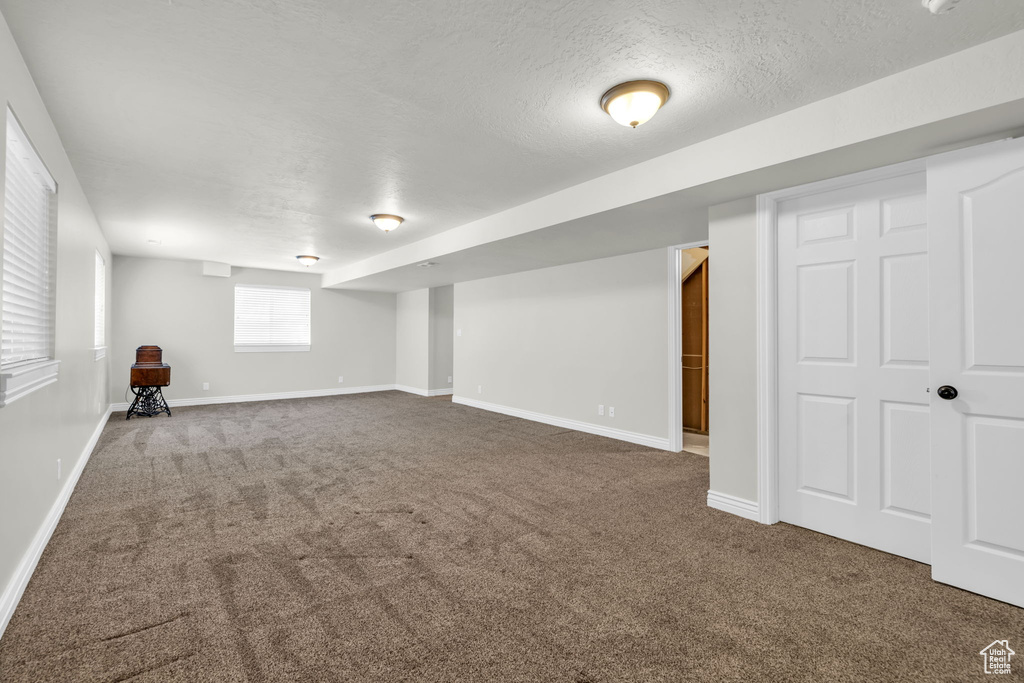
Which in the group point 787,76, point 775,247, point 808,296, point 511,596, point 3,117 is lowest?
point 511,596

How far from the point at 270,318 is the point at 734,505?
26.3ft

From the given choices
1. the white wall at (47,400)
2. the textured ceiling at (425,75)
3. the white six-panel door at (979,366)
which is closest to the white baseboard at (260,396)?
the white wall at (47,400)

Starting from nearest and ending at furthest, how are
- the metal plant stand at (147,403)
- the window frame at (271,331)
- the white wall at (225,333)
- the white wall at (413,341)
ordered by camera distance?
the metal plant stand at (147,403) → the white wall at (225,333) → the window frame at (271,331) → the white wall at (413,341)

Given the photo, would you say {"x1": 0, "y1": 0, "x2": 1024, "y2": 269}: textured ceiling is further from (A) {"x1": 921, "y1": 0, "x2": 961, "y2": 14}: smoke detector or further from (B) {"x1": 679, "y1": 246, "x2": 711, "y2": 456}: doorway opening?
(B) {"x1": 679, "y1": 246, "x2": 711, "y2": 456}: doorway opening

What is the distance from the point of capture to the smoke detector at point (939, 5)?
1.63m

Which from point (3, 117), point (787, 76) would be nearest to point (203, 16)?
point (3, 117)

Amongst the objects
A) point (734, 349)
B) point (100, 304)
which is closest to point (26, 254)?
point (734, 349)

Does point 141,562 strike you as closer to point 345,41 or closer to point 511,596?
point 511,596

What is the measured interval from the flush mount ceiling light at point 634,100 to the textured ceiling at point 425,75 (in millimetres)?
Result: 47

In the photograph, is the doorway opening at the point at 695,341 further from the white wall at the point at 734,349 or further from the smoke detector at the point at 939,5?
the smoke detector at the point at 939,5

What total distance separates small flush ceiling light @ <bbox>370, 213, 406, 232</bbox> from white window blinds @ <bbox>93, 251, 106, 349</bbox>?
130 inches

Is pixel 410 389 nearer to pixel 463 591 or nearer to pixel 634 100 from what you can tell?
pixel 463 591

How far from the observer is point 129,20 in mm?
1820

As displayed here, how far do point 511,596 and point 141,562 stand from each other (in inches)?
74.5
